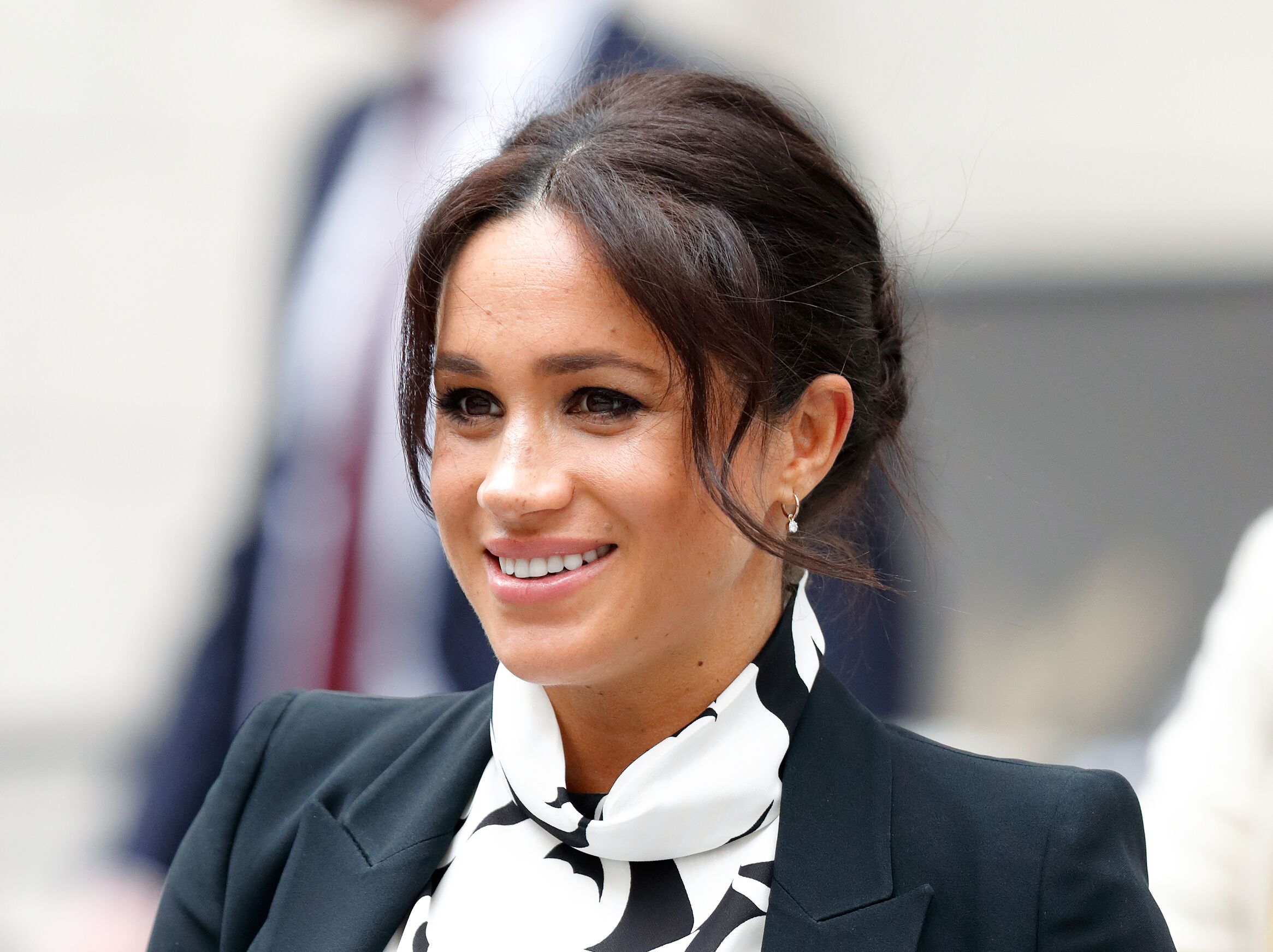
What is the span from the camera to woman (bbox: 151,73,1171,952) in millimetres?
1448

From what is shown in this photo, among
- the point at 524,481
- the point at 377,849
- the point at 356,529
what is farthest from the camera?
the point at 356,529

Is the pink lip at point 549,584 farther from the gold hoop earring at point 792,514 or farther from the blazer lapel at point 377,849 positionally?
the blazer lapel at point 377,849

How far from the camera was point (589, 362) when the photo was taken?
4.70ft

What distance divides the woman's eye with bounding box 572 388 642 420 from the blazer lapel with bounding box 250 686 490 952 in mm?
495

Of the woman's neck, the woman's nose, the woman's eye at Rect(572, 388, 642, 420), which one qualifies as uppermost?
the woman's eye at Rect(572, 388, 642, 420)

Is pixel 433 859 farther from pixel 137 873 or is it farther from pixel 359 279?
pixel 359 279

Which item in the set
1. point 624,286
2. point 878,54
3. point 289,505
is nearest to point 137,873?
point 289,505

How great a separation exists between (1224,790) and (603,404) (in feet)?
4.48

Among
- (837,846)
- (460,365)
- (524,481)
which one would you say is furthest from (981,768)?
(460,365)

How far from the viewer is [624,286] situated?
1.43 meters

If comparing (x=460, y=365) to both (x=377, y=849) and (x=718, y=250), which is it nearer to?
(x=718, y=250)

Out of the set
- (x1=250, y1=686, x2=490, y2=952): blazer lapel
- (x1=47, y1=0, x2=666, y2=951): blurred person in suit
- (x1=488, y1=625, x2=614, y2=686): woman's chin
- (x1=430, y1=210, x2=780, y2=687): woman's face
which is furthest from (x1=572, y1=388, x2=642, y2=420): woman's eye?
(x1=47, y1=0, x2=666, y2=951): blurred person in suit

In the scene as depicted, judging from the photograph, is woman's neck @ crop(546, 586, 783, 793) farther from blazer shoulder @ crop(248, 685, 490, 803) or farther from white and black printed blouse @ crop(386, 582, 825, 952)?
blazer shoulder @ crop(248, 685, 490, 803)

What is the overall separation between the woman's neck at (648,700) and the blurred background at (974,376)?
67.2 inches
